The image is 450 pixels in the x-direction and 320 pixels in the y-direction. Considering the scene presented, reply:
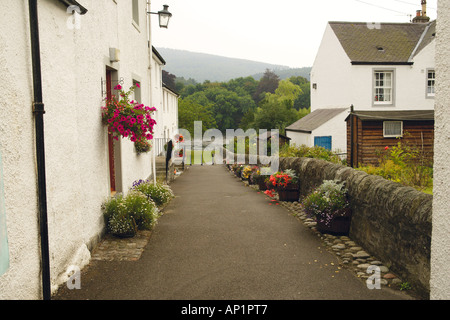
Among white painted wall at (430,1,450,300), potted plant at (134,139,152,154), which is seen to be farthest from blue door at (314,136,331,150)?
white painted wall at (430,1,450,300)

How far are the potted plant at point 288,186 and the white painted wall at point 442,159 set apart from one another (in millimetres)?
8169

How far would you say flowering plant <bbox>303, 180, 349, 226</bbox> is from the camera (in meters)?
7.03

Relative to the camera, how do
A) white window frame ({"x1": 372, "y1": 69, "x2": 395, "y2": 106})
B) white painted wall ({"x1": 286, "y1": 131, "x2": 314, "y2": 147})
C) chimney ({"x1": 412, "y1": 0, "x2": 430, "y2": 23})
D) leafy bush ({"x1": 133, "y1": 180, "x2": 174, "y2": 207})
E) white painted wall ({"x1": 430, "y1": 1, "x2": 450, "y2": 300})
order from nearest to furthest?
white painted wall ({"x1": 430, "y1": 1, "x2": 450, "y2": 300}), leafy bush ({"x1": 133, "y1": 180, "x2": 174, "y2": 207}), white window frame ({"x1": 372, "y1": 69, "x2": 395, "y2": 106}), white painted wall ({"x1": 286, "y1": 131, "x2": 314, "y2": 147}), chimney ({"x1": 412, "y1": 0, "x2": 430, "y2": 23})

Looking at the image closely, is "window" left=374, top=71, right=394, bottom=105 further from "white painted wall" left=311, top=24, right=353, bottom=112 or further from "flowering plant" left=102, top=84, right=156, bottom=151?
"flowering plant" left=102, top=84, right=156, bottom=151

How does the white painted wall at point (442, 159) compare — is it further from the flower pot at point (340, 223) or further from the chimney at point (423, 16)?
the chimney at point (423, 16)

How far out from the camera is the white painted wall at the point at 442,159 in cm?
287

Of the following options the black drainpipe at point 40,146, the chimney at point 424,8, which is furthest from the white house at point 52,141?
the chimney at point 424,8

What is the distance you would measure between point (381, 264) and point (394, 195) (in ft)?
3.50

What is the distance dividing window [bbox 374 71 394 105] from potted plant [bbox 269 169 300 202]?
16033 millimetres

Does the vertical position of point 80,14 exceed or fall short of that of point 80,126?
it exceeds it

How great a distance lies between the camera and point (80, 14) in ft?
18.6

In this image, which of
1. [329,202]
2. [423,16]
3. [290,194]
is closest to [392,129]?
[423,16]
